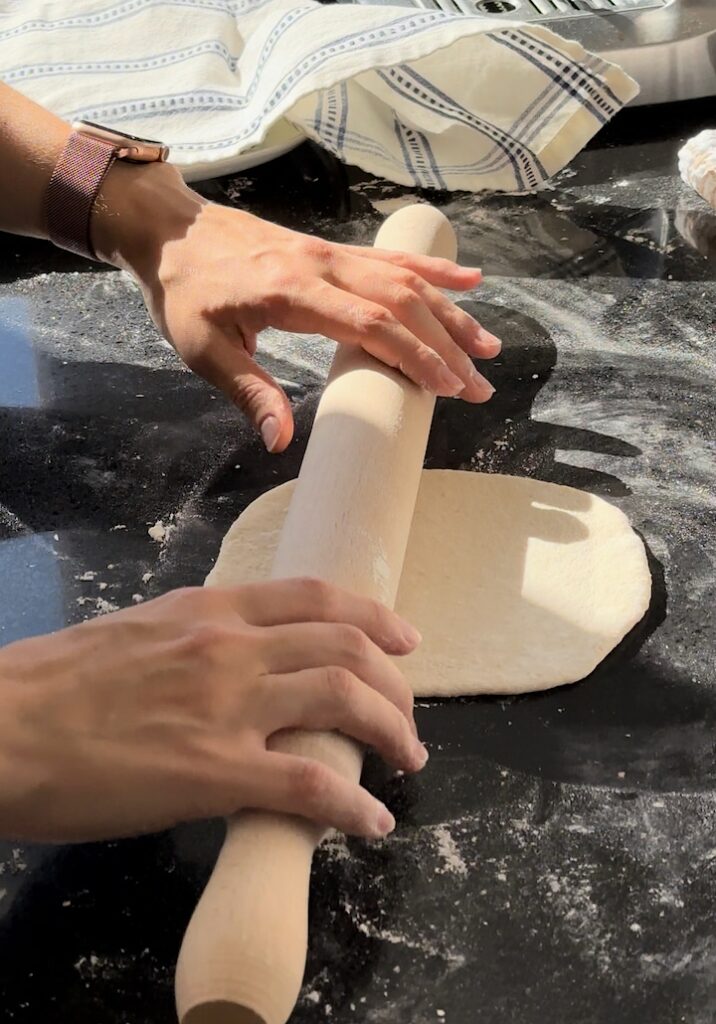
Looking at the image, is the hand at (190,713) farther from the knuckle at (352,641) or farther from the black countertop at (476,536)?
the black countertop at (476,536)

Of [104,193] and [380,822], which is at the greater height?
[104,193]

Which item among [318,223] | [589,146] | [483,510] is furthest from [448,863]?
[589,146]

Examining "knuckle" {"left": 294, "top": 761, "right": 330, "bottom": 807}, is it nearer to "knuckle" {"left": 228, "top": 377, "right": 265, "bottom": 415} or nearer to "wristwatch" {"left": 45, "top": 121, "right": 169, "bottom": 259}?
"knuckle" {"left": 228, "top": 377, "right": 265, "bottom": 415}

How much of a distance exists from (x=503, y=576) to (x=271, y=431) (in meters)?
0.27

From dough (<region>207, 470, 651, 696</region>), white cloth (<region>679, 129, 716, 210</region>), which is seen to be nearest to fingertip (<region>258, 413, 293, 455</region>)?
dough (<region>207, 470, 651, 696</region>)

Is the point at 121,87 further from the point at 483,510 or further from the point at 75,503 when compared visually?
the point at 483,510

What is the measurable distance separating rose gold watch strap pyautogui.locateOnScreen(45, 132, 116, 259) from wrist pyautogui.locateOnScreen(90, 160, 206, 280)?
0.04 ft

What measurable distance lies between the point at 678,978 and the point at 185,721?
0.40 meters

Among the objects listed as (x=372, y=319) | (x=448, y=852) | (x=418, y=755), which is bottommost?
(x=448, y=852)

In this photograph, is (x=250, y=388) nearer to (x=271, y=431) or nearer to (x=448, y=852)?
(x=271, y=431)

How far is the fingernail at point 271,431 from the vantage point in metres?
1.05

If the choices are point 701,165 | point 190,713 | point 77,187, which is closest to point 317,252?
point 77,187

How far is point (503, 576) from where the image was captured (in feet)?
3.59

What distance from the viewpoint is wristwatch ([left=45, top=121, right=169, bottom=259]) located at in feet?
4.11
